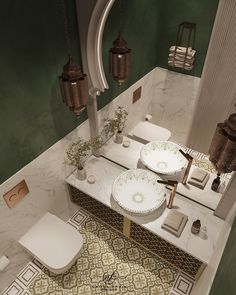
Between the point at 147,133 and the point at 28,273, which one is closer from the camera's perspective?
the point at 28,273

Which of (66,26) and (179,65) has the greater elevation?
(66,26)

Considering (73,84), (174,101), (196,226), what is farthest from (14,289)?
(174,101)

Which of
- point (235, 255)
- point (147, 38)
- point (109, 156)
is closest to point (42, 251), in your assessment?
point (109, 156)

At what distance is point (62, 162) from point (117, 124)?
72cm

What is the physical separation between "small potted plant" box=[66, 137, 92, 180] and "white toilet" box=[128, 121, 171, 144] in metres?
0.56

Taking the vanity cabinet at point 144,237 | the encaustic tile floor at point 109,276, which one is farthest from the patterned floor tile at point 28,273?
the vanity cabinet at point 144,237

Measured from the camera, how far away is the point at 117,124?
2.48 metres

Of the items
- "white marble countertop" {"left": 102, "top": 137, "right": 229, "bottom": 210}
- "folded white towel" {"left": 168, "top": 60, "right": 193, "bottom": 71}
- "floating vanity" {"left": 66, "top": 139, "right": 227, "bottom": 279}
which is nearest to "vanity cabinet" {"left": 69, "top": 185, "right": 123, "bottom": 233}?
"floating vanity" {"left": 66, "top": 139, "right": 227, "bottom": 279}

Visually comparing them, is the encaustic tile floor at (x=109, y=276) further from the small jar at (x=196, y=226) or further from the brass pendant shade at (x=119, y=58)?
the brass pendant shade at (x=119, y=58)

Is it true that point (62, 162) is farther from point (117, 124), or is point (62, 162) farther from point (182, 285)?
point (182, 285)

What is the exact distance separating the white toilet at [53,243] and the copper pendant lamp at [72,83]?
46.0 inches

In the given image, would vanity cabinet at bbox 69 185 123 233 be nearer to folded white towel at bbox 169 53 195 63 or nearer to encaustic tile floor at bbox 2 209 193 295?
encaustic tile floor at bbox 2 209 193 295

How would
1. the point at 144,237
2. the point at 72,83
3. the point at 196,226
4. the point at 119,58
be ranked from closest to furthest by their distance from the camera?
1. the point at 72,83
2. the point at 119,58
3. the point at 196,226
4. the point at 144,237

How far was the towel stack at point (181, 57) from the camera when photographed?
90.7 inches
